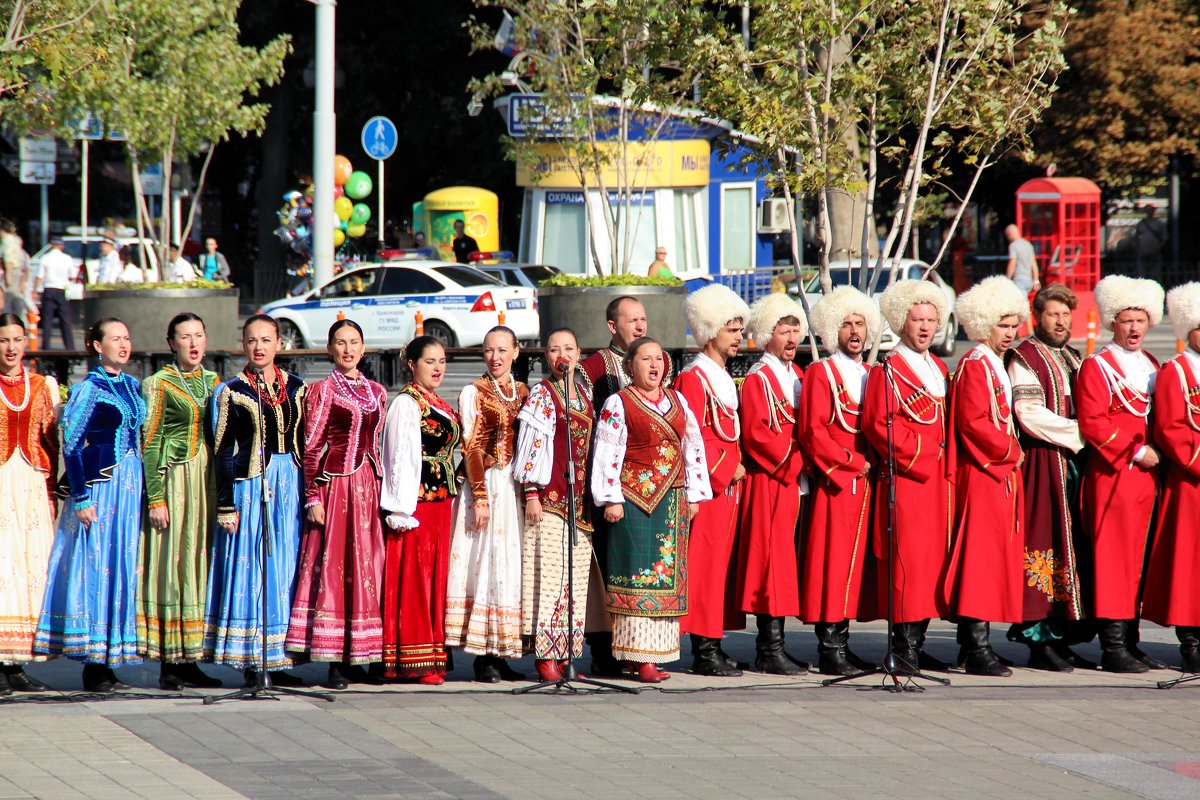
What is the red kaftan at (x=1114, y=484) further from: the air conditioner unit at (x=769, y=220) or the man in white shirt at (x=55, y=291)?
the air conditioner unit at (x=769, y=220)

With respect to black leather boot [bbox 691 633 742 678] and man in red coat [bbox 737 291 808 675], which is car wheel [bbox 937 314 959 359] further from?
black leather boot [bbox 691 633 742 678]

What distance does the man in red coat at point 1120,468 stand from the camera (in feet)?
27.4

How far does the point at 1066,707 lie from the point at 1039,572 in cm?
93

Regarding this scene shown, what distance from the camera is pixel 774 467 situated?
8.32 m

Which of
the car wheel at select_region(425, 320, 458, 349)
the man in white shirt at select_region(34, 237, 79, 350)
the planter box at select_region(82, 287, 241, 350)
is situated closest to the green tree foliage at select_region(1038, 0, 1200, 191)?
the car wheel at select_region(425, 320, 458, 349)

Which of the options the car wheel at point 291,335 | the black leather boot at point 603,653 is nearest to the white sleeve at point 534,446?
the black leather boot at point 603,653

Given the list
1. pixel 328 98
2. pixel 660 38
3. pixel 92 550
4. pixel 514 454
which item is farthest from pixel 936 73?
pixel 328 98

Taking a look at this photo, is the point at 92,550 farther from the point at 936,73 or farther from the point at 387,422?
the point at 936,73

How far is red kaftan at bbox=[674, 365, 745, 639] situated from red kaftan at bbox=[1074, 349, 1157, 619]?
1.69 metres

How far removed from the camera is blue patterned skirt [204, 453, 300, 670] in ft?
25.4

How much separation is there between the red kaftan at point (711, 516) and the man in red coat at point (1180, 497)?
2.05 metres

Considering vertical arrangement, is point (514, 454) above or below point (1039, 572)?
above

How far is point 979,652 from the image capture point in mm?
8359

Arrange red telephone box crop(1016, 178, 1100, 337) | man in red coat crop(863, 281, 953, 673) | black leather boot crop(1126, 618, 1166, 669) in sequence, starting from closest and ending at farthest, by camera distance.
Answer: man in red coat crop(863, 281, 953, 673) → black leather boot crop(1126, 618, 1166, 669) → red telephone box crop(1016, 178, 1100, 337)
